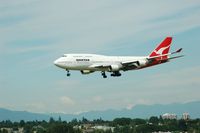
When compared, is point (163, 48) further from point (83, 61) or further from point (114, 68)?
point (83, 61)

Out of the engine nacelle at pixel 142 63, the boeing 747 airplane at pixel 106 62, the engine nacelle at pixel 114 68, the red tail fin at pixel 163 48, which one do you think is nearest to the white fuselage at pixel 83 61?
the boeing 747 airplane at pixel 106 62

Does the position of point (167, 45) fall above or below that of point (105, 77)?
above

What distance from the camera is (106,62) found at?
139 m

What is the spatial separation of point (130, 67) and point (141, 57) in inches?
172

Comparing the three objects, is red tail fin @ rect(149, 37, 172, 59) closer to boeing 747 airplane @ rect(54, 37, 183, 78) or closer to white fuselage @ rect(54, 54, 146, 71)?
boeing 747 airplane @ rect(54, 37, 183, 78)

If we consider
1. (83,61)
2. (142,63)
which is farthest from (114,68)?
(142,63)

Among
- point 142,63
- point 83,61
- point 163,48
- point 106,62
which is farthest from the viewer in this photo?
point 163,48

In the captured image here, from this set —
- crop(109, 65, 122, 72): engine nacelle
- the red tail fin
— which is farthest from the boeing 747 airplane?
the red tail fin

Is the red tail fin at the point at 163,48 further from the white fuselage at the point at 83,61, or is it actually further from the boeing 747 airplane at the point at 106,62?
the white fuselage at the point at 83,61

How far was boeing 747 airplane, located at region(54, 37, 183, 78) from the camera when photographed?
134 m

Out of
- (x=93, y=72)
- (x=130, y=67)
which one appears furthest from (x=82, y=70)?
(x=130, y=67)

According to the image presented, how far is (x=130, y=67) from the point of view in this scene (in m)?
142

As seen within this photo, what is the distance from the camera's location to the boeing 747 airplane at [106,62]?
134500mm

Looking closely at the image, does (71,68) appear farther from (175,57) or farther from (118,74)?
(175,57)
